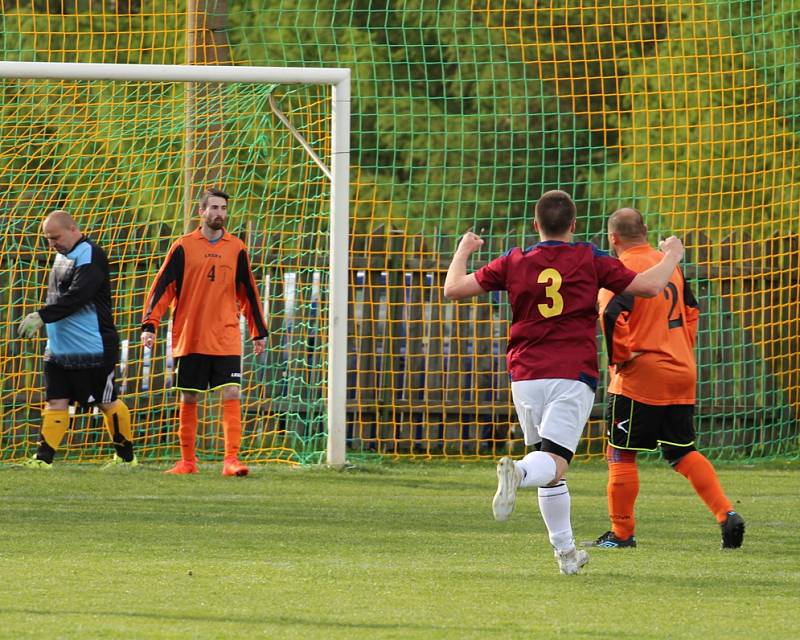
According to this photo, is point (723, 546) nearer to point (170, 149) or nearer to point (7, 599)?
point (7, 599)

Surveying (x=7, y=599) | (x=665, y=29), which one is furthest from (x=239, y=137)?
(x=665, y=29)

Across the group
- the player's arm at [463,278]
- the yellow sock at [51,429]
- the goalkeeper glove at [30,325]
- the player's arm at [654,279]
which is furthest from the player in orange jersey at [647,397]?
the yellow sock at [51,429]

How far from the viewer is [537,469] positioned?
6430 millimetres

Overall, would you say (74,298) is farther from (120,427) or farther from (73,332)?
(120,427)

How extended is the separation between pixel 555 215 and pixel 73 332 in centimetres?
→ 555

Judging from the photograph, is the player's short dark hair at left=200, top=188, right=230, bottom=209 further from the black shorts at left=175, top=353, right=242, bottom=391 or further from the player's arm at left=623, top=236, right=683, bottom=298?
the player's arm at left=623, top=236, right=683, bottom=298

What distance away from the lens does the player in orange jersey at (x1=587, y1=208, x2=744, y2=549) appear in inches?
306

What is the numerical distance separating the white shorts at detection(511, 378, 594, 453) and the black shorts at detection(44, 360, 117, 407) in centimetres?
550

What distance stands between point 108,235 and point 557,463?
774 centimetres

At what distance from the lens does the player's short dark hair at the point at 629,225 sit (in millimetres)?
7773

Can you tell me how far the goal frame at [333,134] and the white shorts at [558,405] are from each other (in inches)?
214

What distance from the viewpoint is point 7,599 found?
5.77m

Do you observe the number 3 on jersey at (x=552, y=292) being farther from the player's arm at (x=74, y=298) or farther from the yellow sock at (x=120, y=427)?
the yellow sock at (x=120, y=427)

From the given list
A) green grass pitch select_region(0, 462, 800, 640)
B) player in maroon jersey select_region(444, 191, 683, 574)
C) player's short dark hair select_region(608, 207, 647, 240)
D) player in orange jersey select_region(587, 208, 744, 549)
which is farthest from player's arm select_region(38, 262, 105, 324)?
player in maroon jersey select_region(444, 191, 683, 574)
